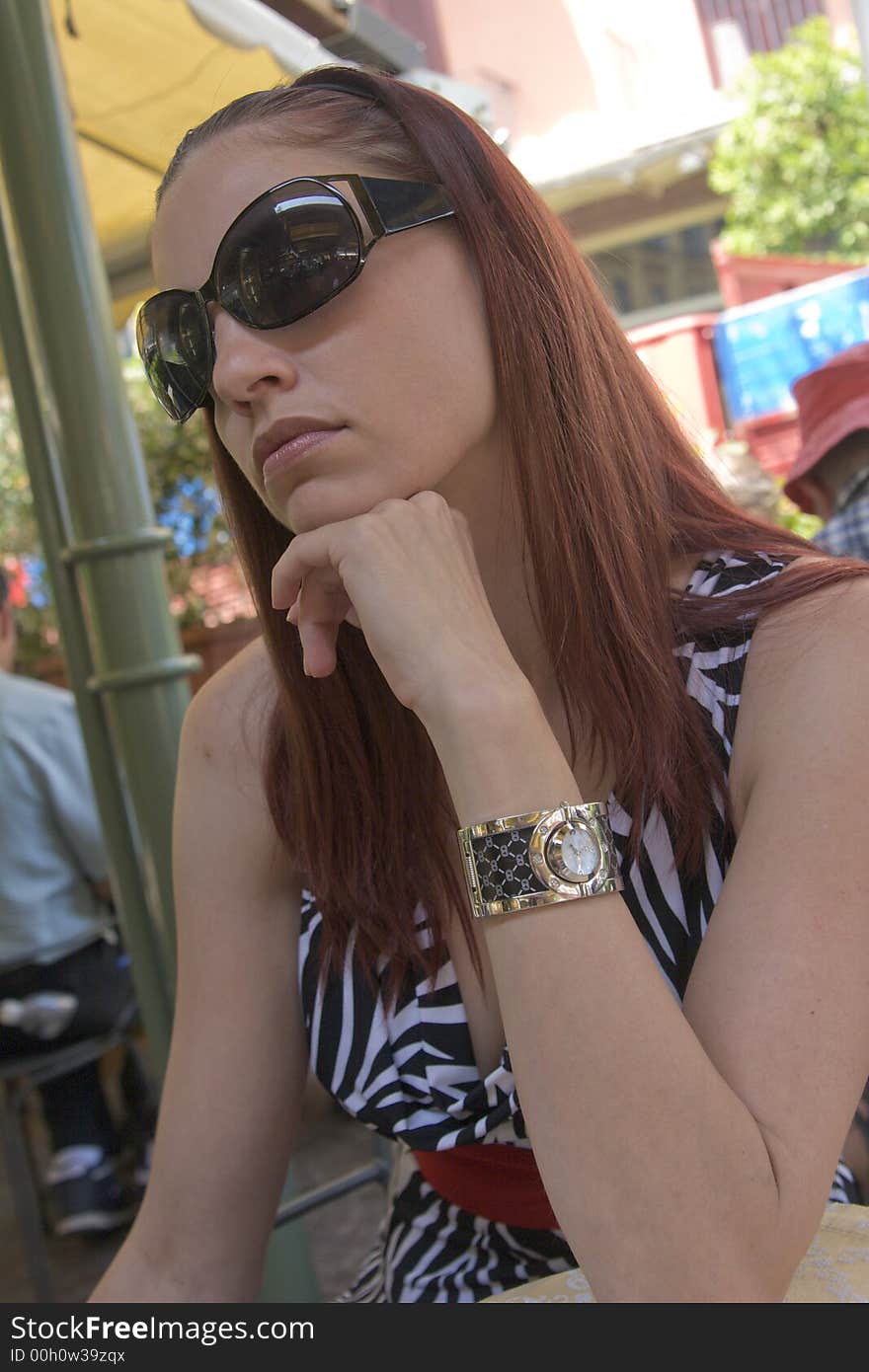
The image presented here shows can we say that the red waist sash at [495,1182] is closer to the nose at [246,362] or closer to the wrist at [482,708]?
the wrist at [482,708]

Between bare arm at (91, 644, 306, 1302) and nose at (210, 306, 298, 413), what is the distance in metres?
0.45

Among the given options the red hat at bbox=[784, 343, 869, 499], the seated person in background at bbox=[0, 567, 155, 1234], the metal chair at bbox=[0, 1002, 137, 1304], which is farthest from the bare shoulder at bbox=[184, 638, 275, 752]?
the red hat at bbox=[784, 343, 869, 499]

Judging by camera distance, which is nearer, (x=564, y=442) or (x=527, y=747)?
(x=527, y=747)

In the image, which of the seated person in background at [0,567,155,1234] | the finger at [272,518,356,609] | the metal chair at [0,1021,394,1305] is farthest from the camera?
the seated person in background at [0,567,155,1234]

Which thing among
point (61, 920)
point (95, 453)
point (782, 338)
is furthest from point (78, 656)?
point (782, 338)

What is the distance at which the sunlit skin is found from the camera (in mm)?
1265

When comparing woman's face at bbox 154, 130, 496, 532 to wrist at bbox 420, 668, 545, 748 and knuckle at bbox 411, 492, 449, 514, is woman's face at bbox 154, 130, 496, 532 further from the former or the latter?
wrist at bbox 420, 668, 545, 748

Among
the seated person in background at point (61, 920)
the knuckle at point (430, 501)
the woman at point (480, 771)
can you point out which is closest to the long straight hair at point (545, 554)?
the woman at point (480, 771)

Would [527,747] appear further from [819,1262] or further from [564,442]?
[819,1262]

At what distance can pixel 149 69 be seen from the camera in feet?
13.1

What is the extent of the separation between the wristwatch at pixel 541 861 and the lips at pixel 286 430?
453mm

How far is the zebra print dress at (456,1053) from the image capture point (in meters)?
1.30
